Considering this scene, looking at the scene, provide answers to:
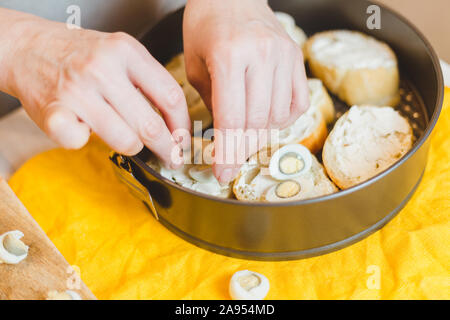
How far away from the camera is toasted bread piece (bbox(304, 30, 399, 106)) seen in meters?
1.11

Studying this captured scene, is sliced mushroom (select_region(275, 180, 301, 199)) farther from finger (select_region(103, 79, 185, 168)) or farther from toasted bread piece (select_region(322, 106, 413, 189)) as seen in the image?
finger (select_region(103, 79, 185, 168))

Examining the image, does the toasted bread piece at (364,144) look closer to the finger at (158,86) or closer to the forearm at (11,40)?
the finger at (158,86)

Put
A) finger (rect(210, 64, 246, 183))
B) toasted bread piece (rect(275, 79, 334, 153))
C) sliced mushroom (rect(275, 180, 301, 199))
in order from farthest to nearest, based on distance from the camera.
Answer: toasted bread piece (rect(275, 79, 334, 153)) < sliced mushroom (rect(275, 180, 301, 199)) < finger (rect(210, 64, 246, 183))

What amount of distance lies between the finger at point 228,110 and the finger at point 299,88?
13cm

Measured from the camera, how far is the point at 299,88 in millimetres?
894

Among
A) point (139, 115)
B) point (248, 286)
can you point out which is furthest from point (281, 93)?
point (248, 286)

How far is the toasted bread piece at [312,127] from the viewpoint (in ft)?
3.35

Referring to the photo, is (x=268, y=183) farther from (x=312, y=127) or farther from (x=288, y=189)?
(x=312, y=127)

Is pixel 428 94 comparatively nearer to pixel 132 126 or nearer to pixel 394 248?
pixel 394 248

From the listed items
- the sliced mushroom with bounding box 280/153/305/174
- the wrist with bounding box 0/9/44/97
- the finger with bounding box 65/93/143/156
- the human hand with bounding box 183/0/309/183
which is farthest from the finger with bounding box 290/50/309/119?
the wrist with bounding box 0/9/44/97

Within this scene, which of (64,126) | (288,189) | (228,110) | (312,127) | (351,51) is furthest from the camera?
(351,51)

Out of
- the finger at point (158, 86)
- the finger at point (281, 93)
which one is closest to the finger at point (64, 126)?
the finger at point (158, 86)

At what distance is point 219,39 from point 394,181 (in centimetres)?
42

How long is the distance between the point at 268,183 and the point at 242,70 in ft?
0.87
